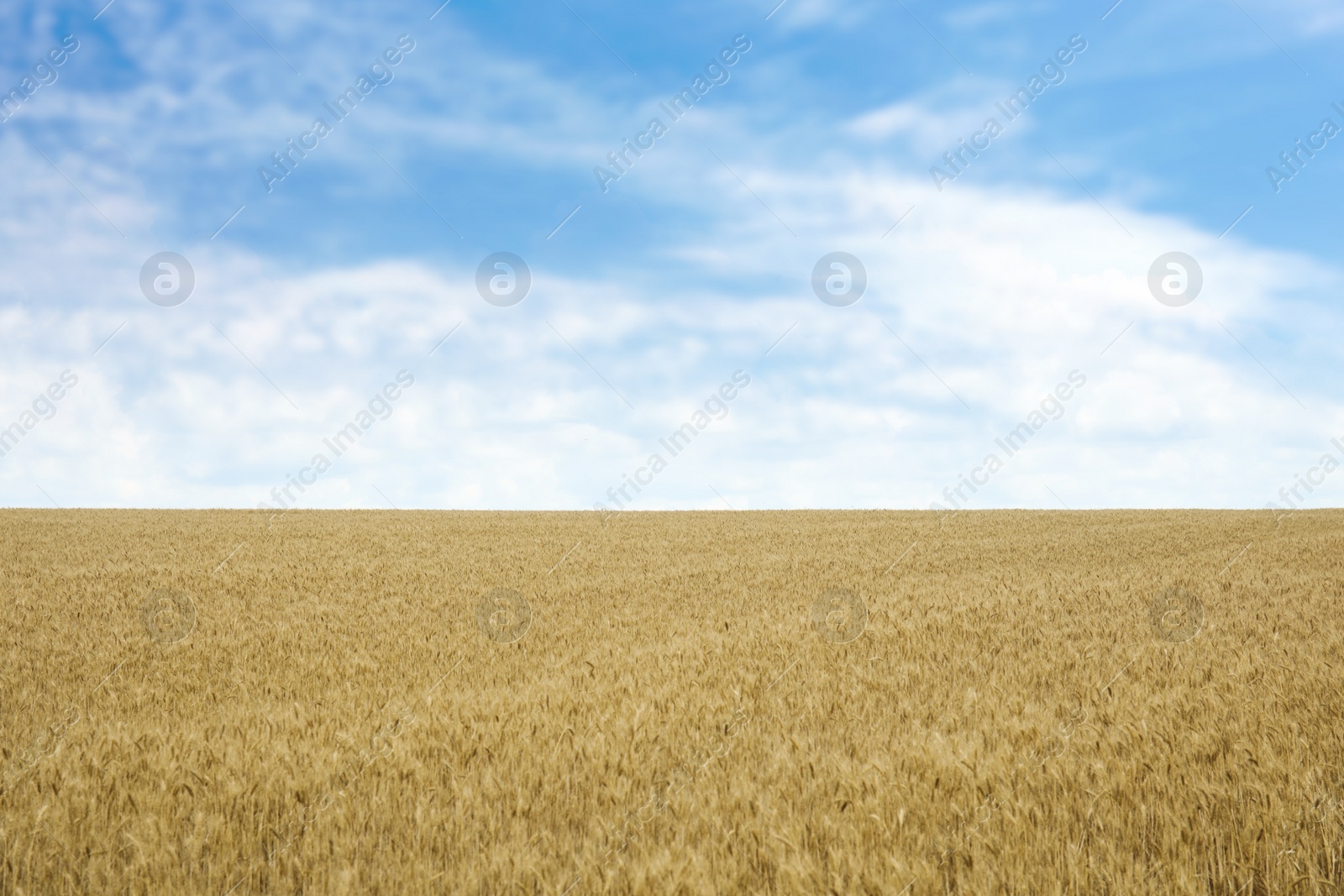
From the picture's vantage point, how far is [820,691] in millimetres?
7312

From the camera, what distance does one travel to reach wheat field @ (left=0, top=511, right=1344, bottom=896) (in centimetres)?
390

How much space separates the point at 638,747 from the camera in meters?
5.62

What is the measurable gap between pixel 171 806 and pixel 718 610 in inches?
355

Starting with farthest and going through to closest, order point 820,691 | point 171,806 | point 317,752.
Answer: point 820,691, point 317,752, point 171,806

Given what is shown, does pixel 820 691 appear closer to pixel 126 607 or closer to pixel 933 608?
pixel 933 608

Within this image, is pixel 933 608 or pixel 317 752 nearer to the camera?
pixel 317 752

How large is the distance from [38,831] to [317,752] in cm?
160

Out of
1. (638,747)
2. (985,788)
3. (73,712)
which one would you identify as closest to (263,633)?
(73,712)

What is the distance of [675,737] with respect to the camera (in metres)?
5.84

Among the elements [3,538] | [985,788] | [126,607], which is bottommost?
[985,788]

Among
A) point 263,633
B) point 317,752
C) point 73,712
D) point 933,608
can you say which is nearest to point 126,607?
point 263,633

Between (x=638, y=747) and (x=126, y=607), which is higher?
(x=126, y=607)

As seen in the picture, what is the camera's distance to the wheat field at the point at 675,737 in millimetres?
3904

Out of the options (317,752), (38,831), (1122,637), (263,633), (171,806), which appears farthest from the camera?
(263,633)
